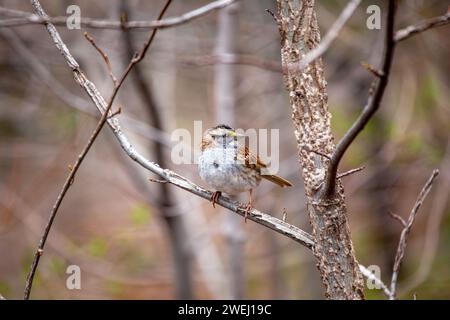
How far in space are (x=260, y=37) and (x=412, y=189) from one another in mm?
3730

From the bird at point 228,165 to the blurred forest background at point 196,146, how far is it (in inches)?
56.8

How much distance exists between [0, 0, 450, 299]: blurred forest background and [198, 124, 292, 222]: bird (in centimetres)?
144

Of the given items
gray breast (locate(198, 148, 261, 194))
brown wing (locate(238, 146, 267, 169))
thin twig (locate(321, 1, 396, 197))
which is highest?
brown wing (locate(238, 146, 267, 169))

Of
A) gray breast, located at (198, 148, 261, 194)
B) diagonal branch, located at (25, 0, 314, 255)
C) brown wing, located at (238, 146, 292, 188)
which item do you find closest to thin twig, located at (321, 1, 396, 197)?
diagonal branch, located at (25, 0, 314, 255)

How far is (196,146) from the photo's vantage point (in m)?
5.88

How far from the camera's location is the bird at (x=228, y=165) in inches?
150

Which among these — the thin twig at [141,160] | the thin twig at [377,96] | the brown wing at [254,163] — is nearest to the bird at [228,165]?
the brown wing at [254,163]

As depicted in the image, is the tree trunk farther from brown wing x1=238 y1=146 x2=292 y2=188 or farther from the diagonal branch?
brown wing x1=238 y1=146 x2=292 y2=188

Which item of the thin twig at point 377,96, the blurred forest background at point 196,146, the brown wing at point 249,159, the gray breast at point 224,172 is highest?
the blurred forest background at point 196,146

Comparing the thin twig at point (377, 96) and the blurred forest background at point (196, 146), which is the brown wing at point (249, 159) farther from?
the thin twig at point (377, 96)

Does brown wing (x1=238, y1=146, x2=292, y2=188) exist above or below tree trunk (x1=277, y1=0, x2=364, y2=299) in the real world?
above

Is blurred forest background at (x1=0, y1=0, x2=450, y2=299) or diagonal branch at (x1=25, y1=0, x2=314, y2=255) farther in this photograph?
blurred forest background at (x1=0, y1=0, x2=450, y2=299)

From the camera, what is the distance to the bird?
12.5ft

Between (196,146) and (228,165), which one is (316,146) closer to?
(228,165)
